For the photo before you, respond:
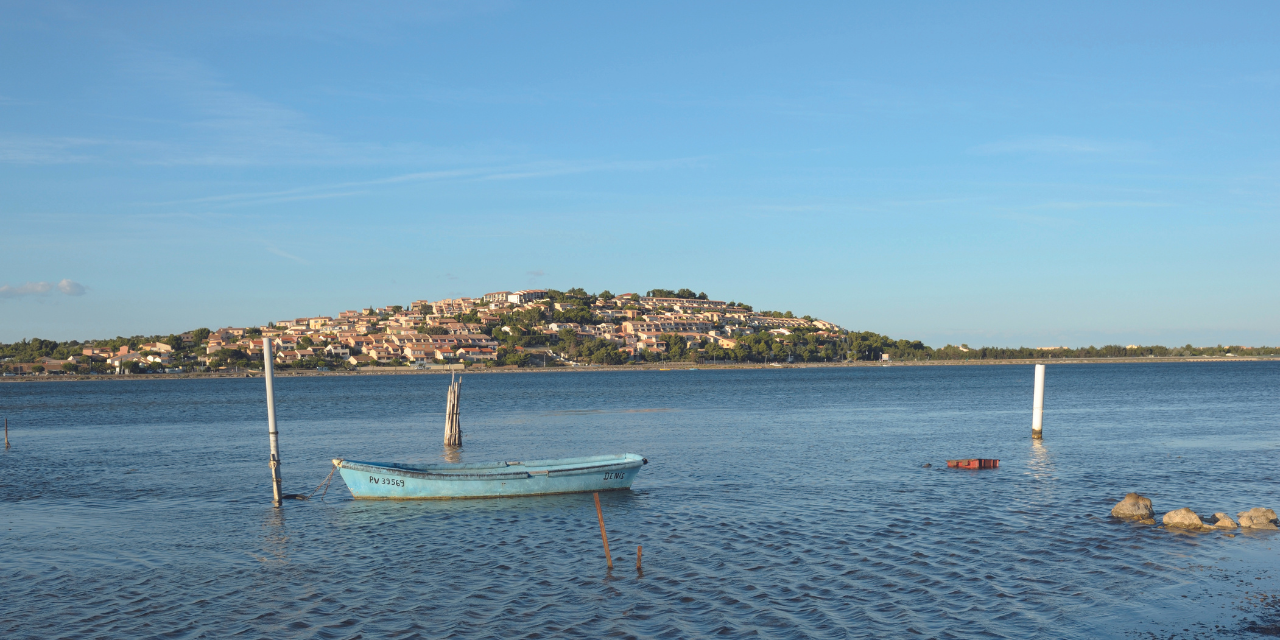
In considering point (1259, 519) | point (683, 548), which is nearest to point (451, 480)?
point (683, 548)

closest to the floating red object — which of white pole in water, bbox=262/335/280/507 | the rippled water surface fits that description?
the rippled water surface

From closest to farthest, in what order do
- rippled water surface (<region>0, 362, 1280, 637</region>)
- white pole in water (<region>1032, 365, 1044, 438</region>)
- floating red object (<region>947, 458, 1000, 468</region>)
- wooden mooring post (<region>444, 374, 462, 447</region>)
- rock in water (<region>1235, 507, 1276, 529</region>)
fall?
rippled water surface (<region>0, 362, 1280, 637</region>) < rock in water (<region>1235, 507, 1276, 529</region>) < floating red object (<region>947, 458, 1000, 468</region>) < white pole in water (<region>1032, 365, 1044, 438</region>) < wooden mooring post (<region>444, 374, 462, 447</region>)

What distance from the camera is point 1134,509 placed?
18.6 m

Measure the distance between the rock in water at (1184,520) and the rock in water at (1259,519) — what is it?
74 cm

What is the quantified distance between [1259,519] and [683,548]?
440 inches

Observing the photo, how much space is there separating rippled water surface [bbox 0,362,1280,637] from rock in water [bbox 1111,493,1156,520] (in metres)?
0.41

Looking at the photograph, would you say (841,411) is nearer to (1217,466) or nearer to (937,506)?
(1217,466)

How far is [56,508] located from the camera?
75.6ft

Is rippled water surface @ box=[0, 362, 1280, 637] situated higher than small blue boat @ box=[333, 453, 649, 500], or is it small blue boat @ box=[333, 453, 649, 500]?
small blue boat @ box=[333, 453, 649, 500]

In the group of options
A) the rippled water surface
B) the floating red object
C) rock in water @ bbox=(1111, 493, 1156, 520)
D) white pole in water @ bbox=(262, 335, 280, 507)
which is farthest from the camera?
the floating red object

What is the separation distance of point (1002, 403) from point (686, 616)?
59.4 meters

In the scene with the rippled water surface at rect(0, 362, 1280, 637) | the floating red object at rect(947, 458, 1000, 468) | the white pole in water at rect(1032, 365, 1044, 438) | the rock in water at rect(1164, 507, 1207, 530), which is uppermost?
the white pole in water at rect(1032, 365, 1044, 438)

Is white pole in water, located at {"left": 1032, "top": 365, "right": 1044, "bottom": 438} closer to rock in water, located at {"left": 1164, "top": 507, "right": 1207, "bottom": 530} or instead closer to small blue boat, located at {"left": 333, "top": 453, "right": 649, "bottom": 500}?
rock in water, located at {"left": 1164, "top": 507, "right": 1207, "bottom": 530}

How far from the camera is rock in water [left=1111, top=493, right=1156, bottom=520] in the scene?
728 inches
